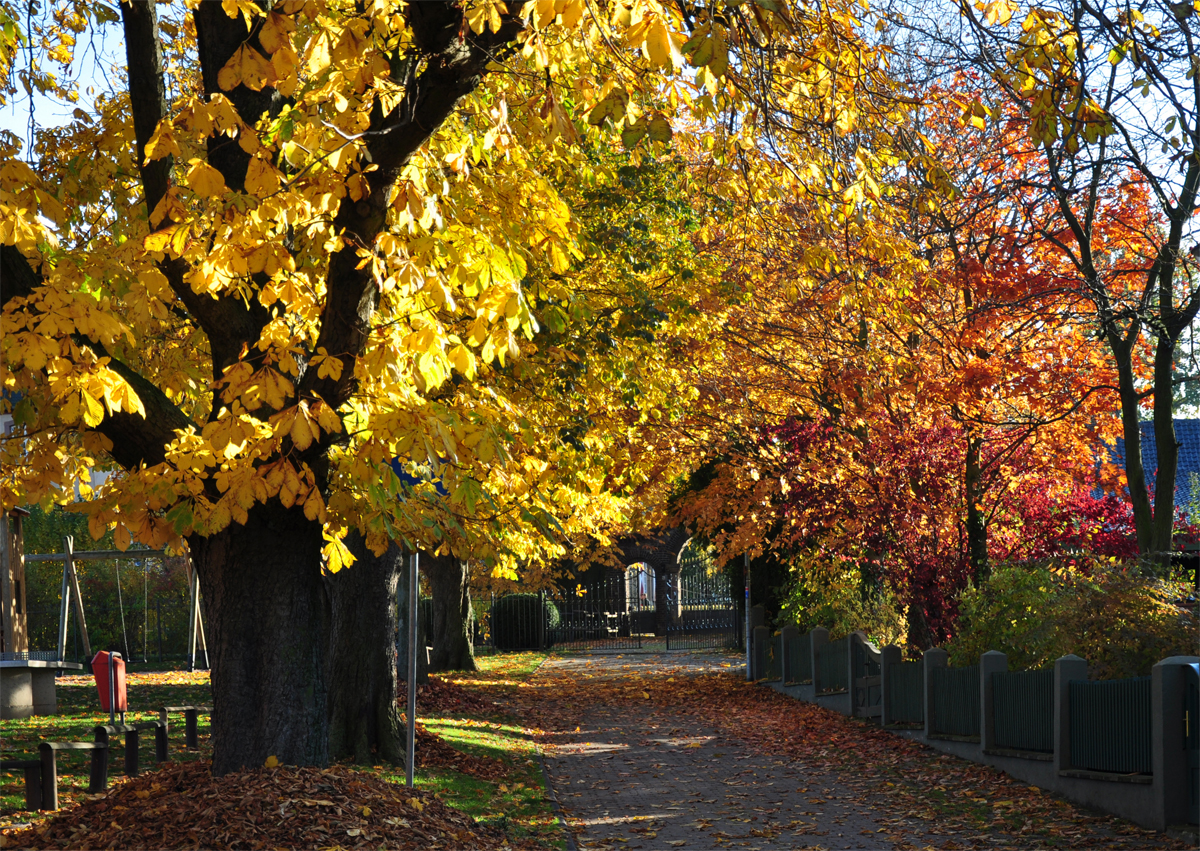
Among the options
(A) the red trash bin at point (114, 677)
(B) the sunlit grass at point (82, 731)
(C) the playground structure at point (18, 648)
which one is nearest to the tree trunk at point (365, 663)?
(B) the sunlit grass at point (82, 731)

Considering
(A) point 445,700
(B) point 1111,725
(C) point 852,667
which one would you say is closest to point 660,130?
(B) point 1111,725

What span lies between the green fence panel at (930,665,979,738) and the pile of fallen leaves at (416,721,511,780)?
5407 millimetres

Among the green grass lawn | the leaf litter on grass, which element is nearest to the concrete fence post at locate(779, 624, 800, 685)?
the leaf litter on grass

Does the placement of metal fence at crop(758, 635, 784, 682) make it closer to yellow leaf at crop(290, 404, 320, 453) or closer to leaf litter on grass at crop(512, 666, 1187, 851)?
leaf litter on grass at crop(512, 666, 1187, 851)

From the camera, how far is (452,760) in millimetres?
12117

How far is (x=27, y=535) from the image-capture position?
2838 centimetres

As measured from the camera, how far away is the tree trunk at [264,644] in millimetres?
6863

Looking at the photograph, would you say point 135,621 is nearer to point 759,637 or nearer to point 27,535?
point 27,535

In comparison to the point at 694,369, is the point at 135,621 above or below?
below

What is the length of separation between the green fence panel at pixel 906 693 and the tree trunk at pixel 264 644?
30.7 feet

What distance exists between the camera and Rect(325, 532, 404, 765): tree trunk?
11.7m

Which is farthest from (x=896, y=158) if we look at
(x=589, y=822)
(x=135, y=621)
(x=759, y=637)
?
(x=135, y=621)

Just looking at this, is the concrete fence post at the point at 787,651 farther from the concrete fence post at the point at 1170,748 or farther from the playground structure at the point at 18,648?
the concrete fence post at the point at 1170,748

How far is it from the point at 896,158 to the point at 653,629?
39252 mm
